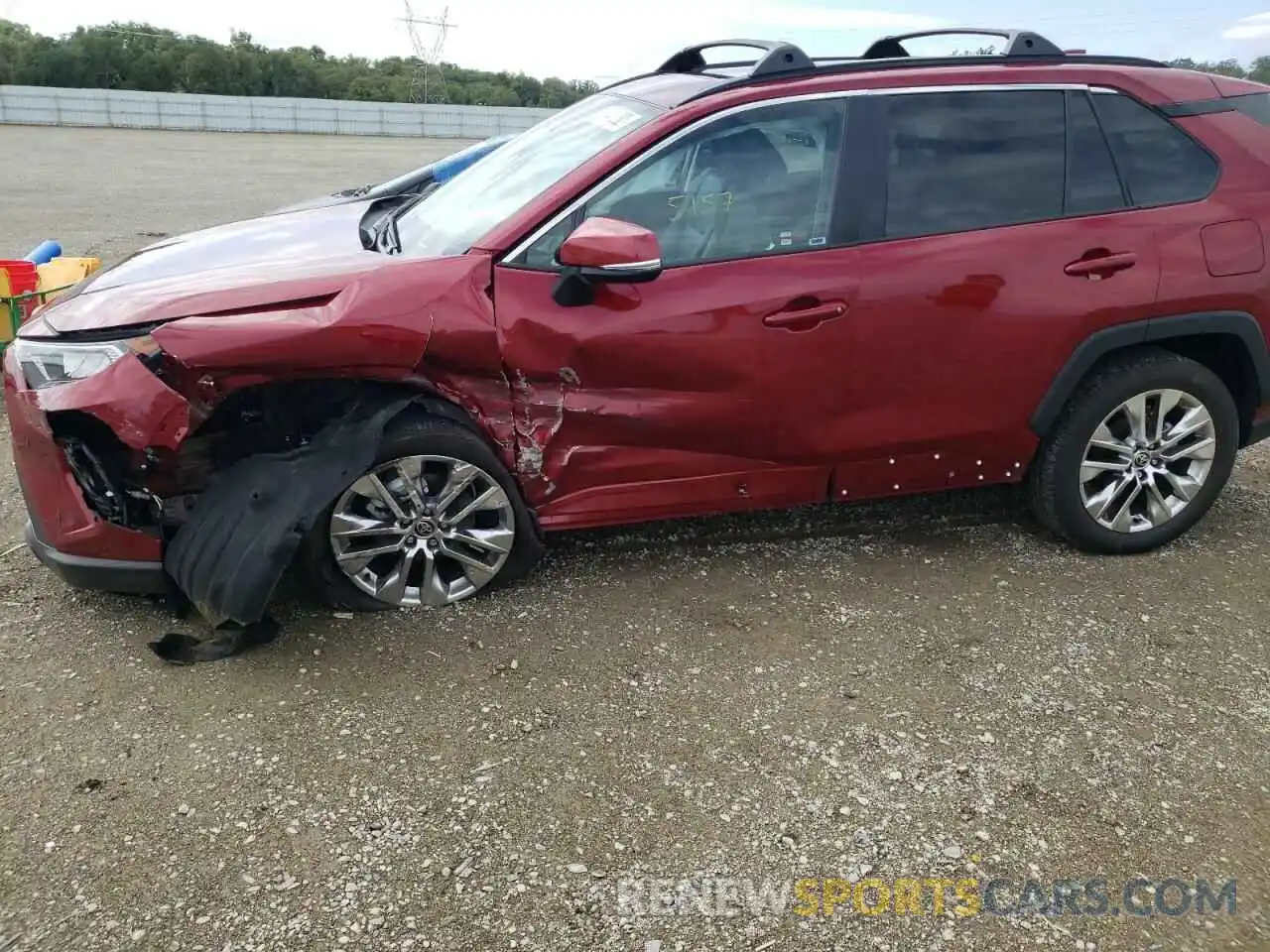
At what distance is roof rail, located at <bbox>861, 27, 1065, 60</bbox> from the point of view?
3.78 meters

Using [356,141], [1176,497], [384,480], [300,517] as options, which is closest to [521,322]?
[384,480]

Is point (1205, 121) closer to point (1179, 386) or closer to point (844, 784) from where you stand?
point (1179, 386)

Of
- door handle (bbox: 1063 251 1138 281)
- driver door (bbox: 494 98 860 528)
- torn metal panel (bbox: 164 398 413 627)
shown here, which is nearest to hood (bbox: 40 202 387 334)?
torn metal panel (bbox: 164 398 413 627)

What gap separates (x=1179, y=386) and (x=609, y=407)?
225 centimetres

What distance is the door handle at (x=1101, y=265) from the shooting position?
11.9ft

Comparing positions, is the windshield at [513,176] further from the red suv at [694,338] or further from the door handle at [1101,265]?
the door handle at [1101,265]

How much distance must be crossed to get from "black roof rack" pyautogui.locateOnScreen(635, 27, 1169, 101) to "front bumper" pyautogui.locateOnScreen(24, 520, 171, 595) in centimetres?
243

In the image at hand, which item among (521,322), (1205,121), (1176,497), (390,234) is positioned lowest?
(1176,497)

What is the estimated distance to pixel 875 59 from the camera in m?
3.87

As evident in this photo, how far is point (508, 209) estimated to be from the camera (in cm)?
347

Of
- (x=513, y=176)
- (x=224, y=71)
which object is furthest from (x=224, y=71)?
(x=513, y=176)

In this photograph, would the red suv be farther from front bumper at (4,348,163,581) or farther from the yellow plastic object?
the yellow plastic object

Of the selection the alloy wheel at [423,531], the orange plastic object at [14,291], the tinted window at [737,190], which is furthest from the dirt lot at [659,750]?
the orange plastic object at [14,291]

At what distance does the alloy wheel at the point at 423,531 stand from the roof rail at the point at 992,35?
228 cm
